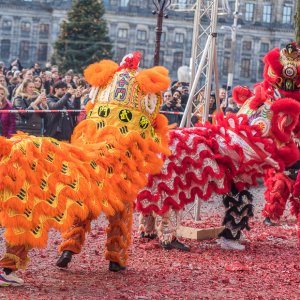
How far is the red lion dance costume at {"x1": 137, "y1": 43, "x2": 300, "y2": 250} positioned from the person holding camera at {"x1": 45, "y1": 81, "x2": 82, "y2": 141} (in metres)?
5.24

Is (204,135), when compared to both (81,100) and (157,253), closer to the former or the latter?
(157,253)

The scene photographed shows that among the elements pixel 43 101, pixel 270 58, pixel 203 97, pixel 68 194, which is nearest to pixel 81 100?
pixel 43 101

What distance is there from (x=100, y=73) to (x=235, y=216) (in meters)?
2.47

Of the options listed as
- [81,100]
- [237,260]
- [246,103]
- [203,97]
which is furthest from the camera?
[81,100]

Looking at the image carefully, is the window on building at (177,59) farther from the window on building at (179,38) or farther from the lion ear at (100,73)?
the lion ear at (100,73)

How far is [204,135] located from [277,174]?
2.21 m

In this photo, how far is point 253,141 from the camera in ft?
30.2

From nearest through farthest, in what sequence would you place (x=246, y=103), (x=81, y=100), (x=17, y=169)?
(x=17, y=169)
(x=246, y=103)
(x=81, y=100)

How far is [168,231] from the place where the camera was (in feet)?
30.0

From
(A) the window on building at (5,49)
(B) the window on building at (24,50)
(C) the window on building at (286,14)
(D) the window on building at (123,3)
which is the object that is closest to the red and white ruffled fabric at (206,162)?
(A) the window on building at (5,49)

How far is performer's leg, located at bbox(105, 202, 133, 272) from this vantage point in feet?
25.7

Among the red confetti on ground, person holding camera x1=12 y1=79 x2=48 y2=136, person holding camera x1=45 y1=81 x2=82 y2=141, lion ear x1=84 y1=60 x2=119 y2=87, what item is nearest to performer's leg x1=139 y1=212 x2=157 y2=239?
the red confetti on ground

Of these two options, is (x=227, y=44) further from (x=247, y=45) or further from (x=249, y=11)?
(x=249, y=11)

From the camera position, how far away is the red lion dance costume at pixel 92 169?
22.1 feet
